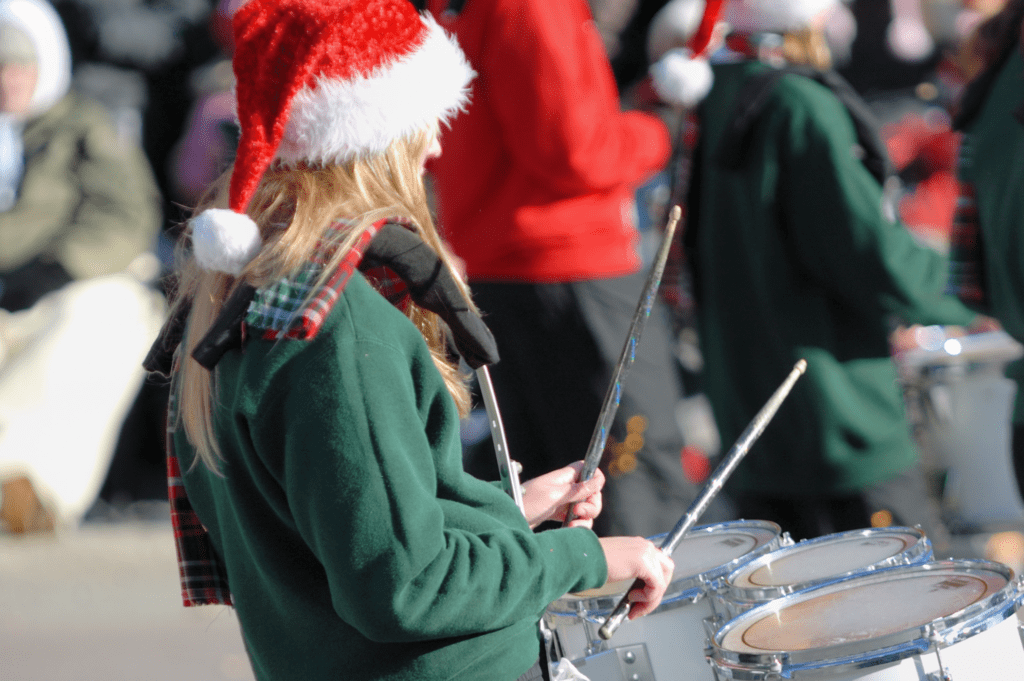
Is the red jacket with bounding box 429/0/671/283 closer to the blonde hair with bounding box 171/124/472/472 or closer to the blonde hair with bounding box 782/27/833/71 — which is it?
the blonde hair with bounding box 782/27/833/71

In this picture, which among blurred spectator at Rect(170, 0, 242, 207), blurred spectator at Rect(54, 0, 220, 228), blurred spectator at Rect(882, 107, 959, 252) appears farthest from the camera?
blurred spectator at Rect(54, 0, 220, 228)

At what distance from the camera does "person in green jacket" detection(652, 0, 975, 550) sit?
115 inches

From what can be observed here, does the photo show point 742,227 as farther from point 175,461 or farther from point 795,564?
point 175,461

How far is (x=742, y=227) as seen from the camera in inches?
121

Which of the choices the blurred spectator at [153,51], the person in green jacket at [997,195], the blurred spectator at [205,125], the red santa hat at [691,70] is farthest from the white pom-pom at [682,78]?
the blurred spectator at [153,51]

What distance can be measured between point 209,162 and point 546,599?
3.96 meters

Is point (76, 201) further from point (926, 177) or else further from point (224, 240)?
point (224, 240)

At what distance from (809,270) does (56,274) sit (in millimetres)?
3250

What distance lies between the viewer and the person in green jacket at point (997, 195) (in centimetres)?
275

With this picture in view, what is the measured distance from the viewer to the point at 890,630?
5.01ft

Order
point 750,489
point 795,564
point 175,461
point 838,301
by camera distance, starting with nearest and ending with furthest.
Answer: point 175,461 < point 795,564 < point 838,301 < point 750,489

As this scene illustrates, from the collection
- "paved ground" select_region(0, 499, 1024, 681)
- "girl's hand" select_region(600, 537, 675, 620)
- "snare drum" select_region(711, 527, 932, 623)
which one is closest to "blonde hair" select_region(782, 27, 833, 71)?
"snare drum" select_region(711, 527, 932, 623)

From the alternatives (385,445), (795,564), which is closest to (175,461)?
(385,445)

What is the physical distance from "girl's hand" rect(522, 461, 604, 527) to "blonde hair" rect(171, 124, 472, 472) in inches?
8.7
